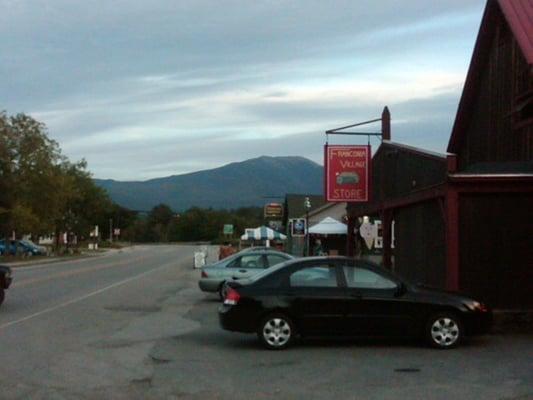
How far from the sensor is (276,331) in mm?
14070

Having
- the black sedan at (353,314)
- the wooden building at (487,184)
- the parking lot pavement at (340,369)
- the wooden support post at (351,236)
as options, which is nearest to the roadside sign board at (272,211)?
the wooden support post at (351,236)

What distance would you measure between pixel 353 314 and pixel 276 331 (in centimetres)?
122

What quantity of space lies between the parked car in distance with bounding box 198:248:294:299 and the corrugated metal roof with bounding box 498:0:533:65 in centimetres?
1005

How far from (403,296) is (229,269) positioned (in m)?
11.3

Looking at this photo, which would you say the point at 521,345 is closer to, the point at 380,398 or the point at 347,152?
the point at 380,398

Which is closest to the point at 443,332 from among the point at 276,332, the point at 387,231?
the point at 276,332

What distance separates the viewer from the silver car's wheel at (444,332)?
1401 cm

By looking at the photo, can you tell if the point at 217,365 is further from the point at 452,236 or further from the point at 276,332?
the point at 452,236

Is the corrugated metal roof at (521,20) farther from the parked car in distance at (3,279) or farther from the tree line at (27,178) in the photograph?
the tree line at (27,178)

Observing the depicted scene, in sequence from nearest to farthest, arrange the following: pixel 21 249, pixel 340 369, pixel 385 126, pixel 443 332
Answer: pixel 340 369, pixel 443 332, pixel 385 126, pixel 21 249

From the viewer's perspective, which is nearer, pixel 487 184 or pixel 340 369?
pixel 340 369

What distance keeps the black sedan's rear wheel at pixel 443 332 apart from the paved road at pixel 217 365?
226 mm

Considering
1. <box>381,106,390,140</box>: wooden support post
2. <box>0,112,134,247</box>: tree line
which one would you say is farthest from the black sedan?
<box>0,112,134,247</box>: tree line

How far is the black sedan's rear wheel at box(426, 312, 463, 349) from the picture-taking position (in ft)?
46.0
